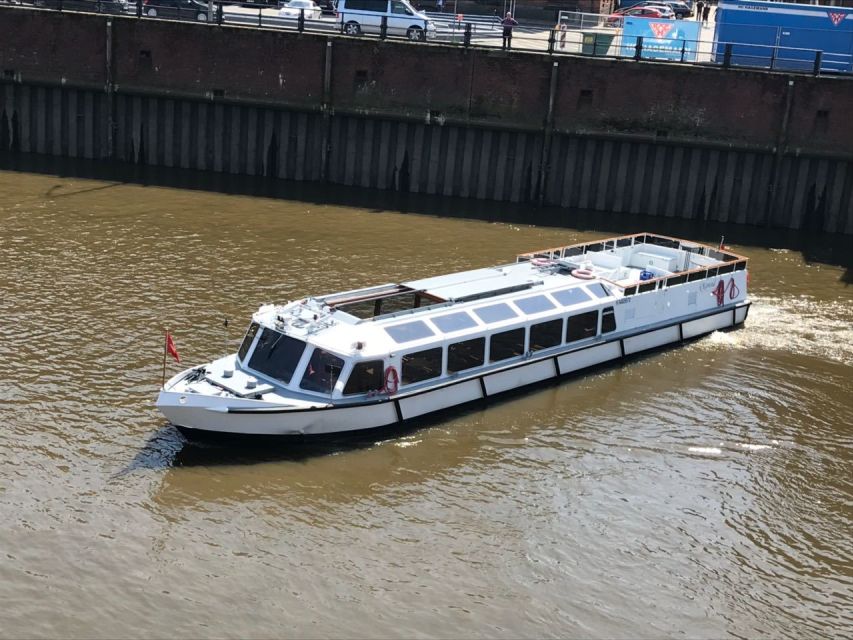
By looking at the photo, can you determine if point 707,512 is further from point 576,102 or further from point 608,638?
point 576,102

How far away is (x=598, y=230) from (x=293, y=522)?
2061cm

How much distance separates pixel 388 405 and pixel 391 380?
18.4 inches

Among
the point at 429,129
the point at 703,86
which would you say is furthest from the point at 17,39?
the point at 703,86

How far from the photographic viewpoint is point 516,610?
15680 millimetres

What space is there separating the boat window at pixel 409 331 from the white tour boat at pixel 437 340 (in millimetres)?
25

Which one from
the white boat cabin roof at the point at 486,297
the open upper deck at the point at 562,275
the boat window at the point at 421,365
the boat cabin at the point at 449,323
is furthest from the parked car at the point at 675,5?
the boat window at the point at 421,365

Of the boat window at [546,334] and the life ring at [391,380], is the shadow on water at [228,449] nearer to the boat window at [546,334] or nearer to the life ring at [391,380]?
the life ring at [391,380]

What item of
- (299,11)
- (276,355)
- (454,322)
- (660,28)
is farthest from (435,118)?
(276,355)

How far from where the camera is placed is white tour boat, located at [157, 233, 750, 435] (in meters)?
19.5

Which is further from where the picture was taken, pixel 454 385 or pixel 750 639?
pixel 454 385

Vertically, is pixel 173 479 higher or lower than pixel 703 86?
lower

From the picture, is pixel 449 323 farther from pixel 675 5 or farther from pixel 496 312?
pixel 675 5

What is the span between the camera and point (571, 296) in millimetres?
23734

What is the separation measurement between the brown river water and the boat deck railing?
1.59 meters
